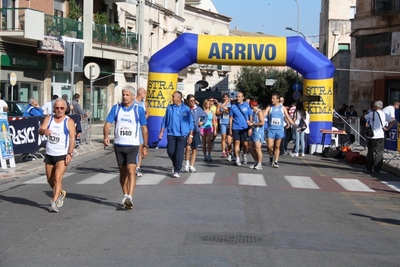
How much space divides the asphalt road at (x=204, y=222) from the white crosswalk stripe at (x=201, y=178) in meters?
0.02

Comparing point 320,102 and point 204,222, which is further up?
point 320,102

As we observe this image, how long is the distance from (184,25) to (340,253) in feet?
194

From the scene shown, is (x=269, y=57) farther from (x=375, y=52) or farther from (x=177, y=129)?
(x=375, y=52)

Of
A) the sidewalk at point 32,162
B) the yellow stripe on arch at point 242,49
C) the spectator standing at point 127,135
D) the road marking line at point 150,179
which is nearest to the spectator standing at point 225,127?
the yellow stripe on arch at point 242,49

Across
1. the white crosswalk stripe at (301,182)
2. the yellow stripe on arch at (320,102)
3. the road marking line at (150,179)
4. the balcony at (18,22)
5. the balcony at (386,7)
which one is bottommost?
the white crosswalk stripe at (301,182)

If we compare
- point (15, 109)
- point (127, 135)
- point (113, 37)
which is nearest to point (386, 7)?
point (113, 37)

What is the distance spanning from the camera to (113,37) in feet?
125

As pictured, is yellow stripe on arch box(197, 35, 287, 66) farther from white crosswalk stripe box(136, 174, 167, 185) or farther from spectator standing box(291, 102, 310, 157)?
white crosswalk stripe box(136, 174, 167, 185)

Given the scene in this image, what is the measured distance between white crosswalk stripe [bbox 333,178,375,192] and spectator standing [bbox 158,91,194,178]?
137 inches

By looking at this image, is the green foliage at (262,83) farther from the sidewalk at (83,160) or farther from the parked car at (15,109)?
the parked car at (15,109)

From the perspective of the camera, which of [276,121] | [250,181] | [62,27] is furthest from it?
[62,27]

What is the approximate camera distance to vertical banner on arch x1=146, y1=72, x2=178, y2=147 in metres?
24.7

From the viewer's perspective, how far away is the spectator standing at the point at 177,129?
14.8m

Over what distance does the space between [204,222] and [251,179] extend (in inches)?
221
